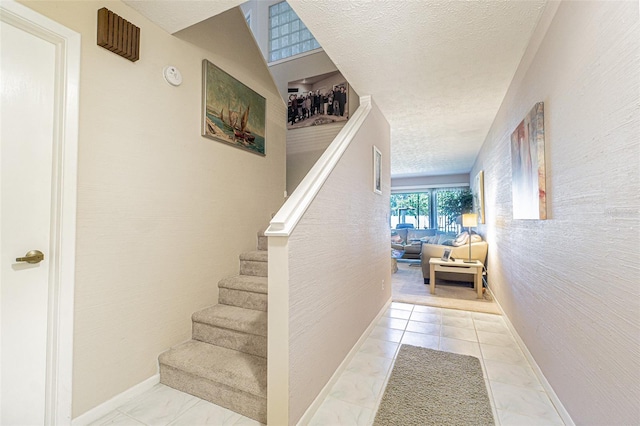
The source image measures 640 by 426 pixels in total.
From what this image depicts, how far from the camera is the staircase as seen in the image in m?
1.52

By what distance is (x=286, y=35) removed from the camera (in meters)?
3.98

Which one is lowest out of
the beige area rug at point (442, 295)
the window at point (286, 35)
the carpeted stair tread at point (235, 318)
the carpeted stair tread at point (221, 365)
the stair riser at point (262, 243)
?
the beige area rug at point (442, 295)

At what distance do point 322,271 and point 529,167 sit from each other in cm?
167

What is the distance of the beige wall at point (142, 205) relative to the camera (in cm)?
144

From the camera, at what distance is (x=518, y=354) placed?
2.21 m

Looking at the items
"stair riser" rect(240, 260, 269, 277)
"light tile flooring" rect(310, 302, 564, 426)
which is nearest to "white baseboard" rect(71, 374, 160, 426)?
"stair riser" rect(240, 260, 269, 277)

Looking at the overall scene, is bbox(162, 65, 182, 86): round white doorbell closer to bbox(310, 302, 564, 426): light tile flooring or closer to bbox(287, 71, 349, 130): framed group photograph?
bbox(287, 71, 349, 130): framed group photograph

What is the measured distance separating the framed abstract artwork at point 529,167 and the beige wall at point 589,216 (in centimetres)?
7

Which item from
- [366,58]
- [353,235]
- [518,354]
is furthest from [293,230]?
[518,354]

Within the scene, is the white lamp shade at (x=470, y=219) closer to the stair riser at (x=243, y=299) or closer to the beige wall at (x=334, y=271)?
the beige wall at (x=334, y=271)

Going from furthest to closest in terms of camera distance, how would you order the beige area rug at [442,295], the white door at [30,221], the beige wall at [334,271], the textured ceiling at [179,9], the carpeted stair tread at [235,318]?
the beige area rug at [442,295] < the carpeted stair tread at [235,318] < the textured ceiling at [179,9] < the beige wall at [334,271] < the white door at [30,221]

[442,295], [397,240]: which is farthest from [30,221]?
[397,240]

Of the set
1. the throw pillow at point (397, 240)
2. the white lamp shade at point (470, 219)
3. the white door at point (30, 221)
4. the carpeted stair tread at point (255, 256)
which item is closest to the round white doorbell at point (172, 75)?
the white door at point (30, 221)

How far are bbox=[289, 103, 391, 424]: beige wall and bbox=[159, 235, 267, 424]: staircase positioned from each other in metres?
0.33
